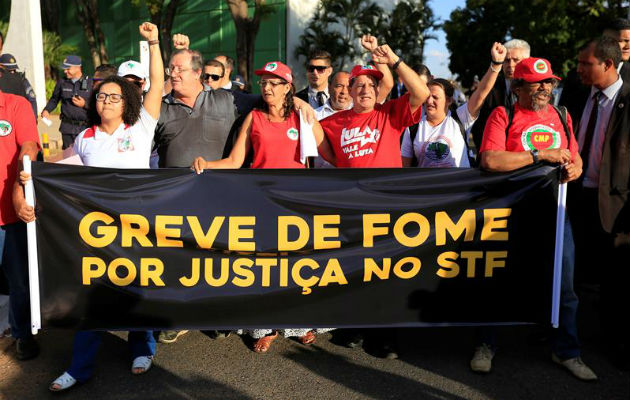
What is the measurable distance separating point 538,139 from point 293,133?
5.38 feet

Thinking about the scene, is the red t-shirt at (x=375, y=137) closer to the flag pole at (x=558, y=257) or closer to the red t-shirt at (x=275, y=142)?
the red t-shirt at (x=275, y=142)

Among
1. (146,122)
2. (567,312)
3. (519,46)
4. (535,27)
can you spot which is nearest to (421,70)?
(519,46)

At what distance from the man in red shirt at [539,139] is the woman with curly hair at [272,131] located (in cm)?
122

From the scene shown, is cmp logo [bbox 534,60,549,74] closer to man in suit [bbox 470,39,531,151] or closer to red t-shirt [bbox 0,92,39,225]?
man in suit [bbox 470,39,531,151]

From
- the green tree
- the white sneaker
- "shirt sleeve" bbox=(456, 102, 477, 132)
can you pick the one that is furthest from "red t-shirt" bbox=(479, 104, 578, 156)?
the green tree

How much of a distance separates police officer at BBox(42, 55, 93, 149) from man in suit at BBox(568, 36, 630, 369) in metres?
6.61

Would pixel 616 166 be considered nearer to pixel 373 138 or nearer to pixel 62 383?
pixel 373 138

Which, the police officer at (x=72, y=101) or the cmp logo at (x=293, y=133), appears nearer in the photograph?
the cmp logo at (x=293, y=133)

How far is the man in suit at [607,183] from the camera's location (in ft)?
14.3

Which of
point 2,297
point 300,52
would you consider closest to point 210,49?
point 300,52

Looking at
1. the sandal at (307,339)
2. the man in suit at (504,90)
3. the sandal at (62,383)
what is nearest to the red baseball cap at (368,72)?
the man in suit at (504,90)

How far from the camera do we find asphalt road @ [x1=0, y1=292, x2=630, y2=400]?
3.80 m

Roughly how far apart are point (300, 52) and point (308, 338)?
26563 mm

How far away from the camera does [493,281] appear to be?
13.4 feet
